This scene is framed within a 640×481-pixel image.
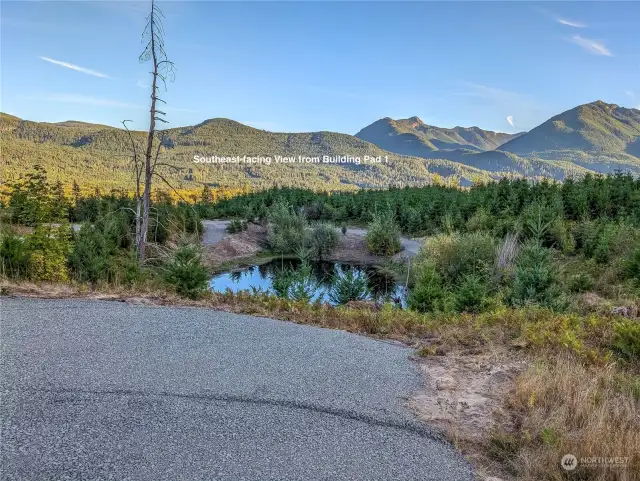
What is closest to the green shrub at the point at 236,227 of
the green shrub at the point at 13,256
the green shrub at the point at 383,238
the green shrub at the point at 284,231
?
the green shrub at the point at 284,231

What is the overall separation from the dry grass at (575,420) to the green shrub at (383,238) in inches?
886

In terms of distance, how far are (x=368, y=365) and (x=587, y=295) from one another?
34.2ft

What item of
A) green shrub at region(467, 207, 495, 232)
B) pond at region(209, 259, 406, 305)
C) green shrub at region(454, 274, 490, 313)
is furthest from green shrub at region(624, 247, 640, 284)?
green shrub at region(467, 207, 495, 232)

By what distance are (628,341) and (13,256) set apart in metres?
9.89

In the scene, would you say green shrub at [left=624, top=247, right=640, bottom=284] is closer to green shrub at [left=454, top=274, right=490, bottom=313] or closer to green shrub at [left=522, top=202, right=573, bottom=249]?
green shrub at [left=522, top=202, right=573, bottom=249]

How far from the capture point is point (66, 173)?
301ft

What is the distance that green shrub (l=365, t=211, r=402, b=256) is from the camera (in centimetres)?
2770

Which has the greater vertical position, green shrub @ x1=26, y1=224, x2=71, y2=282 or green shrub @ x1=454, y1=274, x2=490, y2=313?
green shrub @ x1=26, y1=224, x2=71, y2=282

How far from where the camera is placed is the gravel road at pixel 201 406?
314 cm

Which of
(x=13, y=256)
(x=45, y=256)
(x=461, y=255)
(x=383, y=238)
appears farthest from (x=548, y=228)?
(x=13, y=256)

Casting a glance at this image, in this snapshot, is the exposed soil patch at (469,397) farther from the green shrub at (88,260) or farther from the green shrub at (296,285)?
the green shrub at (88,260)

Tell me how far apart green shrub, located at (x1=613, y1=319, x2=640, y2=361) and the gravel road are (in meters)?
2.77

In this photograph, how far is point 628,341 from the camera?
598 cm

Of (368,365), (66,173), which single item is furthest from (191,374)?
(66,173)
